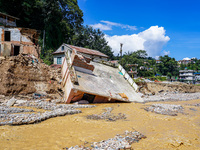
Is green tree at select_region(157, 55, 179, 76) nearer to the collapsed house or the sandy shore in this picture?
the collapsed house

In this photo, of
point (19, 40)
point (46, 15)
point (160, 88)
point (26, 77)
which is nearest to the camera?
point (26, 77)

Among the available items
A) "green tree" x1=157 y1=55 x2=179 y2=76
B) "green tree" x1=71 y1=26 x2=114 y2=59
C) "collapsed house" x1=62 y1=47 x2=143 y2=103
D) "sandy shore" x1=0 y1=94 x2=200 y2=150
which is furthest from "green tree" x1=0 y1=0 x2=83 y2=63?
"green tree" x1=157 y1=55 x2=179 y2=76

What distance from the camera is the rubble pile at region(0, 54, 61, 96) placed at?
452 inches

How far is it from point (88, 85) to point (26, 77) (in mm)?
5320

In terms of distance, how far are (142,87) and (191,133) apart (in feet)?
65.4

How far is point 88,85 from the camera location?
490 inches

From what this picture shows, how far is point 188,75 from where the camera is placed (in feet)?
187

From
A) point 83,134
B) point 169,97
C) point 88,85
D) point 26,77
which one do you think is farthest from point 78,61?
point 169,97

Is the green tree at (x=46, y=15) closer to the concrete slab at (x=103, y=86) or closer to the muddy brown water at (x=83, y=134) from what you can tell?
the concrete slab at (x=103, y=86)

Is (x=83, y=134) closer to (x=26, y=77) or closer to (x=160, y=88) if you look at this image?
(x=26, y=77)

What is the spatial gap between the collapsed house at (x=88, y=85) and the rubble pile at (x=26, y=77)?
49.2 inches

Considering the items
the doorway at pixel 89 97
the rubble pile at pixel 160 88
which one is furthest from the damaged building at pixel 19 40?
the rubble pile at pixel 160 88

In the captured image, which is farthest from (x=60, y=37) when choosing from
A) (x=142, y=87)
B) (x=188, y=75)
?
(x=188, y=75)

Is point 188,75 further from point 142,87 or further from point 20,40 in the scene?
point 20,40
